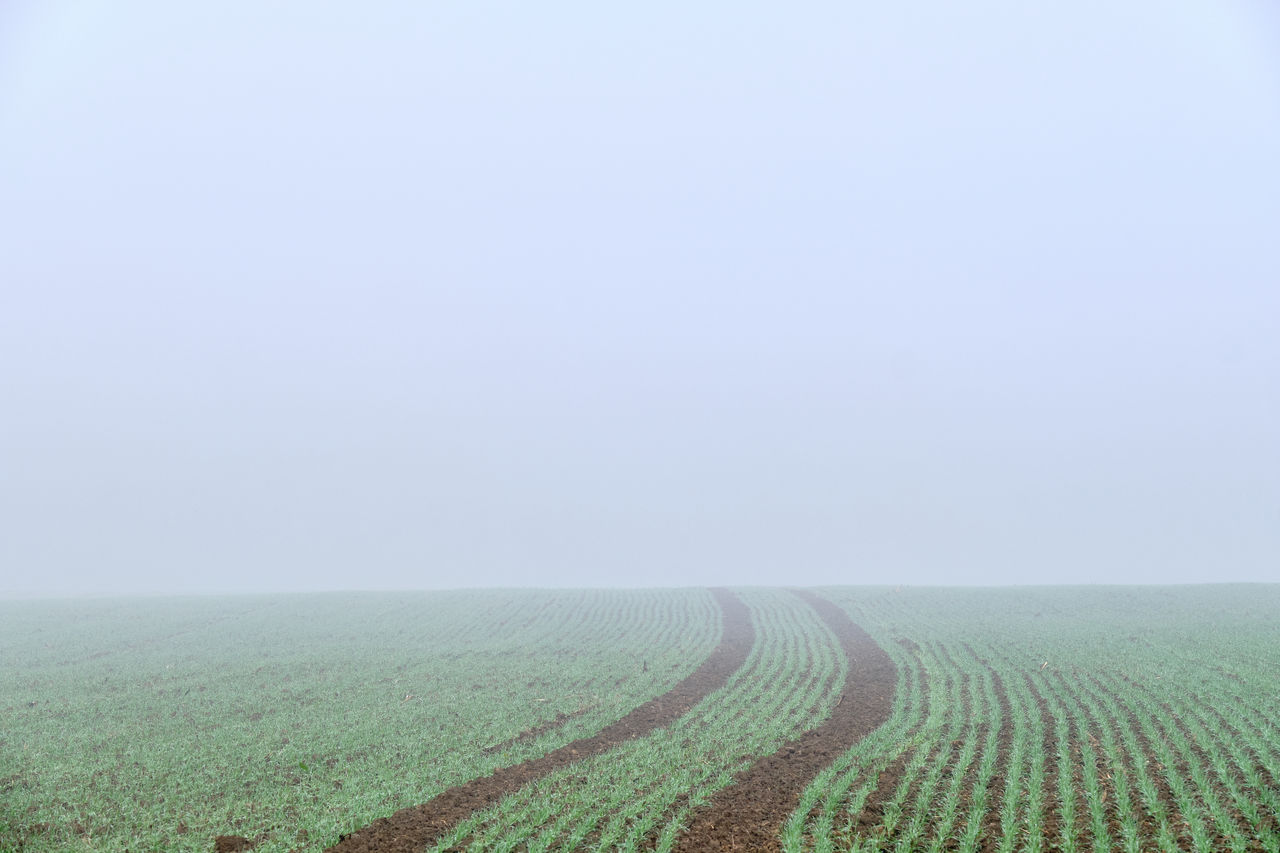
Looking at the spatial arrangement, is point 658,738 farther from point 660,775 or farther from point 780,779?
point 780,779

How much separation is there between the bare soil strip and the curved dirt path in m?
4.89

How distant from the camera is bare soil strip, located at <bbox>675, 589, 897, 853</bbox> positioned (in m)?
13.0

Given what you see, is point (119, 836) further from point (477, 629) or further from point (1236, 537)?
point (1236, 537)

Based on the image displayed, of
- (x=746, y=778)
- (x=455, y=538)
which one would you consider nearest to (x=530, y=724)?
(x=746, y=778)

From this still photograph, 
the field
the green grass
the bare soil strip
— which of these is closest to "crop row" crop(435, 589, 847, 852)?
the field

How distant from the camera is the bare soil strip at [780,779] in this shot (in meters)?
13.0

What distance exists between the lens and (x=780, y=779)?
53.3ft

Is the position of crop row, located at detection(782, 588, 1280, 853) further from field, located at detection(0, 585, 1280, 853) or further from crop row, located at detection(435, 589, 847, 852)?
crop row, located at detection(435, 589, 847, 852)

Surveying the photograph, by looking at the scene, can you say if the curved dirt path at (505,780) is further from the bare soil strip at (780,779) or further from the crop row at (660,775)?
the bare soil strip at (780,779)

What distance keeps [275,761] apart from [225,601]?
50.1 m

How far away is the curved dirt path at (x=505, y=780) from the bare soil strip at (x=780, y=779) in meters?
4.89

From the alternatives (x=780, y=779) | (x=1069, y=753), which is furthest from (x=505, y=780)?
(x=1069, y=753)

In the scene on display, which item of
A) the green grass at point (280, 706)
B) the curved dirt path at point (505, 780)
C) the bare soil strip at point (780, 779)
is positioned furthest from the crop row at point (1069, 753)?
the green grass at point (280, 706)

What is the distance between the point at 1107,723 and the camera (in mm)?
19047
